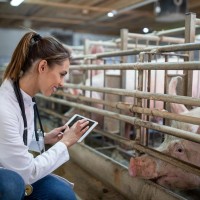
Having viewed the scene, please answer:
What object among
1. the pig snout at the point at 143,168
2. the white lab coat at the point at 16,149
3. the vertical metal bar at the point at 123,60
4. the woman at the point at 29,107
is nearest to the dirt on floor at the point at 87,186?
the pig snout at the point at 143,168

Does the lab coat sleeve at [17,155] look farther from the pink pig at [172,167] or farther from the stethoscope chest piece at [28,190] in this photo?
the pink pig at [172,167]

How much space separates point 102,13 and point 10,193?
6.44 metres

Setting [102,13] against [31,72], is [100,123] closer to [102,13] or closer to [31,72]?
[31,72]

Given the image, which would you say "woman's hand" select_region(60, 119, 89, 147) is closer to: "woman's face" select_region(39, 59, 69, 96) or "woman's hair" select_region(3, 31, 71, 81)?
"woman's face" select_region(39, 59, 69, 96)

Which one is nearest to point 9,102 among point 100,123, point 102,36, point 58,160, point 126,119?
point 58,160

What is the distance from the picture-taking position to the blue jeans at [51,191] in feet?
6.15

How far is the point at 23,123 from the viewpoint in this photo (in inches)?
69.5

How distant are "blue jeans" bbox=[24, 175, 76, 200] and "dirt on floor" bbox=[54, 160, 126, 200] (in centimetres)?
88

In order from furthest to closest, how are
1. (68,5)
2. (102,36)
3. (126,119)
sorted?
(102,36), (68,5), (126,119)

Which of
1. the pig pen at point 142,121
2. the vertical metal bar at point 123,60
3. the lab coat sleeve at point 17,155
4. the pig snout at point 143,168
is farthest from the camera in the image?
the vertical metal bar at point 123,60

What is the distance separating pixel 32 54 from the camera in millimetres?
1752

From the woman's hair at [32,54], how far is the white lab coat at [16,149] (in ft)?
0.31

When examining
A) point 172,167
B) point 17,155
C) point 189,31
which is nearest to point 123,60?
point 189,31

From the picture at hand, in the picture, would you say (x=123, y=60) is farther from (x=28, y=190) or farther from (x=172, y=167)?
(x=28, y=190)
